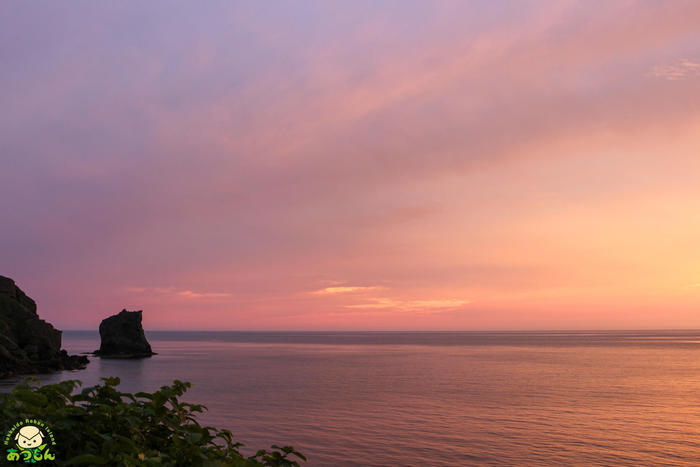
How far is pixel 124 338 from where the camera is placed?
474ft

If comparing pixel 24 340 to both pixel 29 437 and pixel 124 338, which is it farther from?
pixel 29 437

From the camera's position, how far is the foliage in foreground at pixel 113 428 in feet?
14.3

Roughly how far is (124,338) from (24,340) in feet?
176

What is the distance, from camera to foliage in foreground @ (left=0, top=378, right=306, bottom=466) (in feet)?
14.3

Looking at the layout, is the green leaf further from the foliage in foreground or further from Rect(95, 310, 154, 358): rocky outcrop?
Rect(95, 310, 154, 358): rocky outcrop

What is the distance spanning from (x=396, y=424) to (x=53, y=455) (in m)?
35.8

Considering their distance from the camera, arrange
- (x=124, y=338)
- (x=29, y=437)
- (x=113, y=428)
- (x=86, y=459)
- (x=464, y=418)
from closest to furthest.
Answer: (x=86, y=459)
(x=29, y=437)
(x=113, y=428)
(x=464, y=418)
(x=124, y=338)

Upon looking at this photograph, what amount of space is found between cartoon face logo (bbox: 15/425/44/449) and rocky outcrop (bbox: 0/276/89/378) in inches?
3530

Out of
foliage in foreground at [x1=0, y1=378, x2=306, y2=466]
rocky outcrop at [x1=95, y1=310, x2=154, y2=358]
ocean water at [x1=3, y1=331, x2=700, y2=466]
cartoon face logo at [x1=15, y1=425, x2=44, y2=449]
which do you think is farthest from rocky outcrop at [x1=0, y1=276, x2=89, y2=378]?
cartoon face logo at [x1=15, y1=425, x2=44, y2=449]

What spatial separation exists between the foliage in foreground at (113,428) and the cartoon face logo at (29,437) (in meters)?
0.13

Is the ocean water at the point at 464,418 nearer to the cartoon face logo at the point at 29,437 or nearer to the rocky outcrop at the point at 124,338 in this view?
the cartoon face logo at the point at 29,437

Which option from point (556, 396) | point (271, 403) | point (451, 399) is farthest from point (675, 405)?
point (271, 403)

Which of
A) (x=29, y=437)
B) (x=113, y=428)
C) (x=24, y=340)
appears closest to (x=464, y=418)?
(x=113, y=428)

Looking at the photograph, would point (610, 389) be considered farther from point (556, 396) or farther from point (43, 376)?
point (43, 376)
